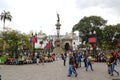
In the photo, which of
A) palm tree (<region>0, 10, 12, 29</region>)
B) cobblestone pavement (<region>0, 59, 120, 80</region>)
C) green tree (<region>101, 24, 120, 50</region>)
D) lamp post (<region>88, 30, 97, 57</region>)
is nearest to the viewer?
cobblestone pavement (<region>0, 59, 120, 80</region>)

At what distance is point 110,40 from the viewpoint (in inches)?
2068

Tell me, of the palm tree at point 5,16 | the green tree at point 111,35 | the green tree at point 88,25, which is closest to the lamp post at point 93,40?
the green tree at point 88,25

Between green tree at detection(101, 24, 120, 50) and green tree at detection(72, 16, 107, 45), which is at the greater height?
green tree at detection(72, 16, 107, 45)

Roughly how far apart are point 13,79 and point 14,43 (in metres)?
25.8

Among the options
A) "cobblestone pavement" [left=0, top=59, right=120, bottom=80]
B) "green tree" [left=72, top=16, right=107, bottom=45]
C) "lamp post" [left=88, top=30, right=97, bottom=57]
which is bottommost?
"cobblestone pavement" [left=0, top=59, right=120, bottom=80]

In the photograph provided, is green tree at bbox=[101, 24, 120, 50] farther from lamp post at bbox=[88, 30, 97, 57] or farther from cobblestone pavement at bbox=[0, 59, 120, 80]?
cobblestone pavement at bbox=[0, 59, 120, 80]

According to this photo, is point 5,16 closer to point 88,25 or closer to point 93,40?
point 88,25

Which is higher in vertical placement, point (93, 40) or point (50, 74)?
point (93, 40)

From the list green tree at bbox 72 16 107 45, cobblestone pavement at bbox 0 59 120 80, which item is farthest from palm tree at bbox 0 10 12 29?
cobblestone pavement at bbox 0 59 120 80

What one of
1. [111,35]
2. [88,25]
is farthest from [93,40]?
[88,25]

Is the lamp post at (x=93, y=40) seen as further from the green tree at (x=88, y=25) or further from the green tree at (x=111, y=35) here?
the green tree at (x=111, y=35)

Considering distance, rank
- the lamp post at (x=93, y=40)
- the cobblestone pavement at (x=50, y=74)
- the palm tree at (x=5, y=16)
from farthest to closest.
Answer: the palm tree at (x=5, y=16) → the lamp post at (x=93, y=40) → the cobblestone pavement at (x=50, y=74)

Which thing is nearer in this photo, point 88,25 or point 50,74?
point 50,74

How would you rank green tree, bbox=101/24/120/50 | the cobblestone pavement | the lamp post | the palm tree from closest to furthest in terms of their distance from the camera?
the cobblestone pavement → the lamp post → green tree, bbox=101/24/120/50 → the palm tree
